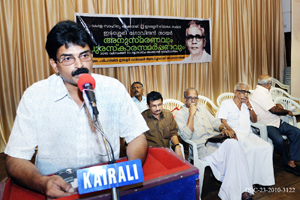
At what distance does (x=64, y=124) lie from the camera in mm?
1182

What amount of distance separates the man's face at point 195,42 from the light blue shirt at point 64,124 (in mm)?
4021

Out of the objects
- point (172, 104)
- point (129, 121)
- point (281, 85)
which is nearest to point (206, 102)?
point (172, 104)

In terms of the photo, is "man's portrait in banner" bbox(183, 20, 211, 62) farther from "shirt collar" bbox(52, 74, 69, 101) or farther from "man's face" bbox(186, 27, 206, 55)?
"shirt collar" bbox(52, 74, 69, 101)

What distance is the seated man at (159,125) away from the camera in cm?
267

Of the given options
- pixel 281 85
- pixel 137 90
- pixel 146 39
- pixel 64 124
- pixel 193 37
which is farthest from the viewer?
pixel 281 85

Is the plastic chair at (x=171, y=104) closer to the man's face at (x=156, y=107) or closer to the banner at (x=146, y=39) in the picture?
the banner at (x=146, y=39)

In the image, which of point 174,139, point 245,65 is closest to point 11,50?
point 174,139

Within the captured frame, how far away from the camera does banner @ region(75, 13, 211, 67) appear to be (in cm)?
415

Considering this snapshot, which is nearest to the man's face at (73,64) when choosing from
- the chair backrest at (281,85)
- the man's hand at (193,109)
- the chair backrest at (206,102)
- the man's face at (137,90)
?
the man's hand at (193,109)

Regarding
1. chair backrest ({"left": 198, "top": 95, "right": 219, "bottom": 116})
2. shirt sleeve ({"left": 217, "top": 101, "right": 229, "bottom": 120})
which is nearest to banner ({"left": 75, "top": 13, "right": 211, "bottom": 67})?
chair backrest ({"left": 198, "top": 95, "right": 219, "bottom": 116})

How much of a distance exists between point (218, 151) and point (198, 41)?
10.2 feet

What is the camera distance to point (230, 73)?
5691mm

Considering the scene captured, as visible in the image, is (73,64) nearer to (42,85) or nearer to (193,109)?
(42,85)

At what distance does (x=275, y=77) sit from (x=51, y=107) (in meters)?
6.54
